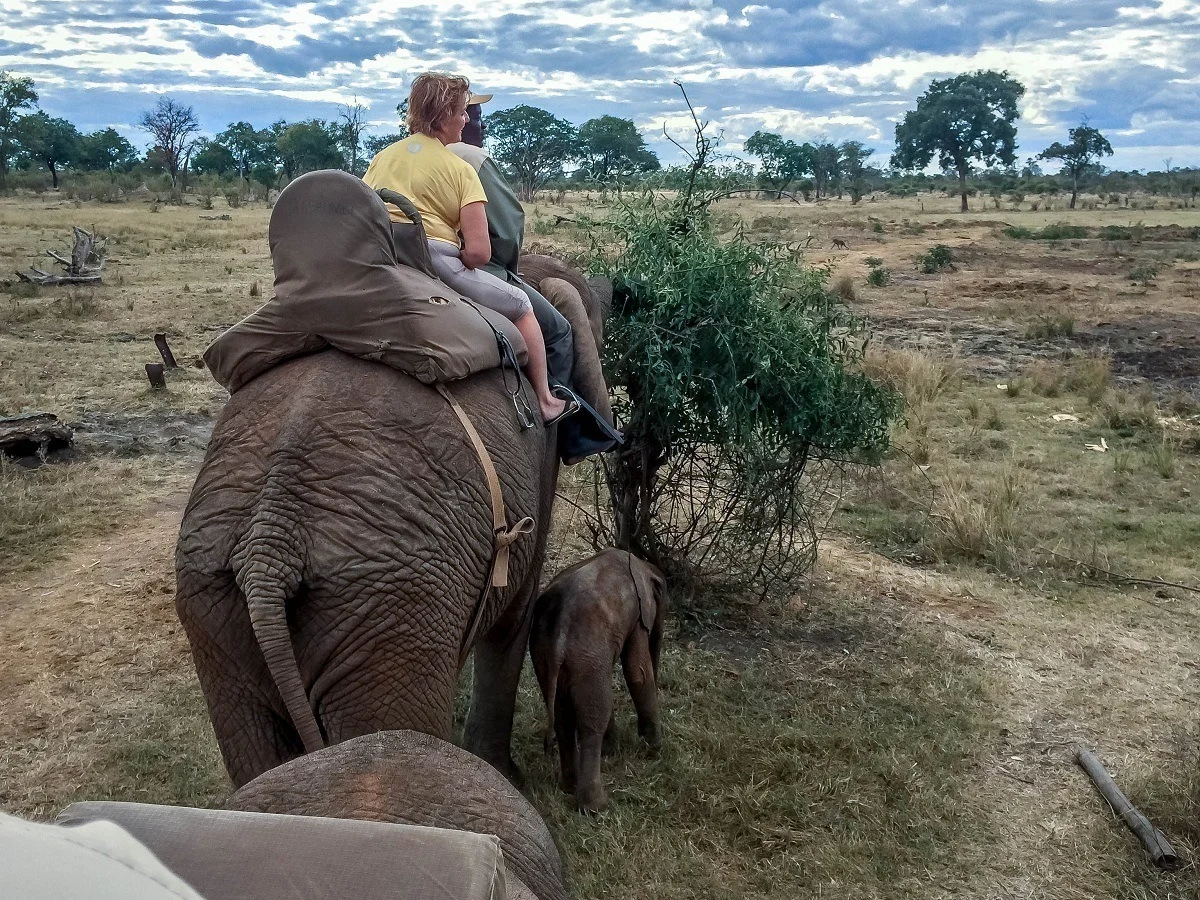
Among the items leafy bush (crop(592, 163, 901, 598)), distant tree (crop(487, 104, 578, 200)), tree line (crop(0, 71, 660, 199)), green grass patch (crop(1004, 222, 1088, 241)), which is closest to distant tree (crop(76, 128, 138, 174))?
tree line (crop(0, 71, 660, 199))

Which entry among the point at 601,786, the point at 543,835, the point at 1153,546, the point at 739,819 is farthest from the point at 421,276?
the point at 1153,546

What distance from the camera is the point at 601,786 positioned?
467 centimetres

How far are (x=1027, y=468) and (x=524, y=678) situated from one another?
245 inches

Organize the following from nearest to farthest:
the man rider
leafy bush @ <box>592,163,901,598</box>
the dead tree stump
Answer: the man rider < leafy bush @ <box>592,163,901,598</box> < the dead tree stump

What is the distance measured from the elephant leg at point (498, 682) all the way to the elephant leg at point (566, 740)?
21 centimetres

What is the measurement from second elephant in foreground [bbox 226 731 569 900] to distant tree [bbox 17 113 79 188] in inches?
2378

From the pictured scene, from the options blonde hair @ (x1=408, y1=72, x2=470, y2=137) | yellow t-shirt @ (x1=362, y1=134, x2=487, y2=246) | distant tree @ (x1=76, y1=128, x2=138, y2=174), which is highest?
blonde hair @ (x1=408, y1=72, x2=470, y2=137)

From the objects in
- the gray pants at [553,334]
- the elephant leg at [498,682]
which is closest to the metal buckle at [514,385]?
the gray pants at [553,334]

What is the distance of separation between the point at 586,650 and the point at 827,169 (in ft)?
202

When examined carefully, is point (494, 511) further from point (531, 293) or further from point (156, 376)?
point (156, 376)

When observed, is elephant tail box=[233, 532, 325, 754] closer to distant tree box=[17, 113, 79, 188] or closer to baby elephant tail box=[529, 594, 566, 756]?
baby elephant tail box=[529, 594, 566, 756]

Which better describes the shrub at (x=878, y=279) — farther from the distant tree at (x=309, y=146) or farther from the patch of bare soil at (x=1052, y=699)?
the distant tree at (x=309, y=146)

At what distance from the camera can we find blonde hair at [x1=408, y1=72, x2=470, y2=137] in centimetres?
399

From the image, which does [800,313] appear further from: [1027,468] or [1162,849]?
[1027,468]
